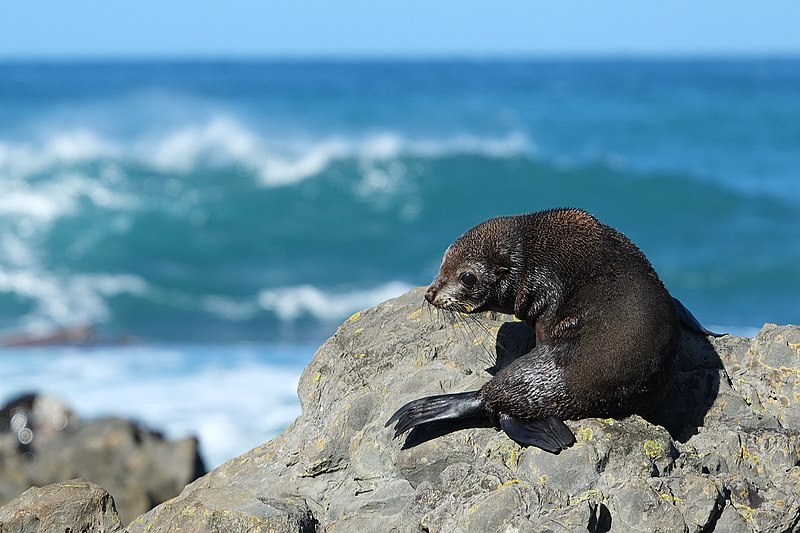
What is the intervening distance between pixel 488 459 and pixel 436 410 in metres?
0.31

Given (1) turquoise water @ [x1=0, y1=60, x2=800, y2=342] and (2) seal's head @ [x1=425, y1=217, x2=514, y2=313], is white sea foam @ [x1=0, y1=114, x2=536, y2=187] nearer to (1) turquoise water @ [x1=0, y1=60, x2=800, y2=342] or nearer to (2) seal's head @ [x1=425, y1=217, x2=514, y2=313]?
(1) turquoise water @ [x1=0, y1=60, x2=800, y2=342]

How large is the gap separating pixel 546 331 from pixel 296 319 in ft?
40.9

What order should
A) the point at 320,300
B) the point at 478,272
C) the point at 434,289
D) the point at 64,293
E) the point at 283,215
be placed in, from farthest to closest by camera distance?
the point at 283,215
the point at 64,293
the point at 320,300
the point at 434,289
the point at 478,272

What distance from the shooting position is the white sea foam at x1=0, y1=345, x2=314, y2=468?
35.2ft

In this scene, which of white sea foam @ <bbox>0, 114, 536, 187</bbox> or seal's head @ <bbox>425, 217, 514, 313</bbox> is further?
white sea foam @ <bbox>0, 114, 536, 187</bbox>

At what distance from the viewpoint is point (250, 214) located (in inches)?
1012

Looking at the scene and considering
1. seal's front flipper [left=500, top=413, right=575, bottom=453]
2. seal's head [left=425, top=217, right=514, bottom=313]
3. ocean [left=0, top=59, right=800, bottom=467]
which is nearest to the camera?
seal's front flipper [left=500, top=413, right=575, bottom=453]

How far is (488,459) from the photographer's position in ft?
14.3

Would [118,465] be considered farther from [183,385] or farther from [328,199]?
[328,199]

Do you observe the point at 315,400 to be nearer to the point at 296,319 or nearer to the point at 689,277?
the point at 296,319

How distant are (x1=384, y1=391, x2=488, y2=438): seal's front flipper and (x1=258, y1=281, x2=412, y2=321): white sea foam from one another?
39.9 feet

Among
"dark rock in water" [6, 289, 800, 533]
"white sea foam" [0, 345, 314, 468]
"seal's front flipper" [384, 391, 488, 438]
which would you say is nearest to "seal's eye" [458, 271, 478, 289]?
"dark rock in water" [6, 289, 800, 533]

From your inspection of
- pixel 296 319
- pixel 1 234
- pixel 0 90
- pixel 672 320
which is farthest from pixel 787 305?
pixel 0 90

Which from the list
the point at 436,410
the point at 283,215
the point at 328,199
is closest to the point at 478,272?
the point at 436,410
